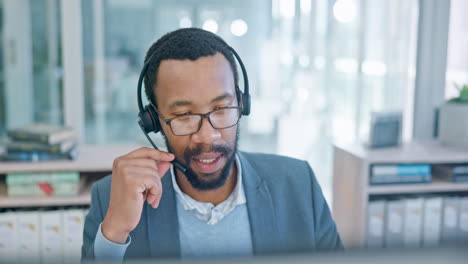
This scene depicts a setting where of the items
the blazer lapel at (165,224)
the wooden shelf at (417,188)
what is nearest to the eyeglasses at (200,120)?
the blazer lapel at (165,224)

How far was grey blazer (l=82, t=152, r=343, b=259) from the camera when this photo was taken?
747 millimetres

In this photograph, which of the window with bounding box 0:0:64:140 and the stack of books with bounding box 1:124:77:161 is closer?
the stack of books with bounding box 1:124:77:161

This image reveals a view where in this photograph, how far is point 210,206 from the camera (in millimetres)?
845

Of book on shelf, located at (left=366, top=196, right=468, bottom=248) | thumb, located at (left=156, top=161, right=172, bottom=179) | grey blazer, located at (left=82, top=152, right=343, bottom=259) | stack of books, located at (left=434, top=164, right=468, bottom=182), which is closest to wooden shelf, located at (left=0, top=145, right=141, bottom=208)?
grey blazer, located at (left=82, top=152, right=343, bottom=259)

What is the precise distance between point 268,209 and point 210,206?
99mm

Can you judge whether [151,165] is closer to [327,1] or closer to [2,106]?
[327,1]

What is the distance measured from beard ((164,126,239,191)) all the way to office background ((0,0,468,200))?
1659 mm

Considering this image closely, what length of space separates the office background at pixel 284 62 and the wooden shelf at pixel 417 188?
1.60 feet

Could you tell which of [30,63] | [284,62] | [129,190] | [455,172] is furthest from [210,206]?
[30,63]

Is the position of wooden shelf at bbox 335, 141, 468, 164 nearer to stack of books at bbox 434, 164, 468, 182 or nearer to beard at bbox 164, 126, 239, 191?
stack of books at bbox 434, 164, 468, 182

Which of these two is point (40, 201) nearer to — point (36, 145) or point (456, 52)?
point (36, 145)

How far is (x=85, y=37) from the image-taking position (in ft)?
8.12

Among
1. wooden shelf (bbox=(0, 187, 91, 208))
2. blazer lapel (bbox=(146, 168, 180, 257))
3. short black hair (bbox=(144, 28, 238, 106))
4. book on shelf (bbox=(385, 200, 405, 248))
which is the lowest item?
book on shelf (bbox=(385, 200, 405, 248))

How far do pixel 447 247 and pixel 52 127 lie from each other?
179 cm
